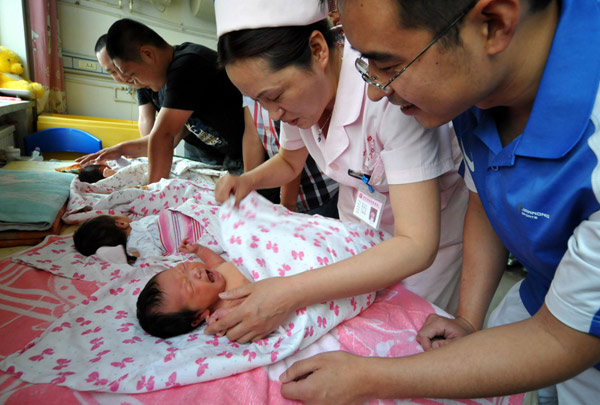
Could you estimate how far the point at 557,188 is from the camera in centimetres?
66

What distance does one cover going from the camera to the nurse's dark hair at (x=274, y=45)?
103cm

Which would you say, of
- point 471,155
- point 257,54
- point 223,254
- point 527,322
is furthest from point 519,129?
point 223,254

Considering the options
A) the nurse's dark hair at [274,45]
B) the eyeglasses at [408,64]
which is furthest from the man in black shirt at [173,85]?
the eyeglasses at [408,64]

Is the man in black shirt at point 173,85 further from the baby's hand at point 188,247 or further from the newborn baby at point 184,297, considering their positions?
the newborn baby at point 184,297

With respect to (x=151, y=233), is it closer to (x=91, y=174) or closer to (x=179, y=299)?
(x=179, y=299)

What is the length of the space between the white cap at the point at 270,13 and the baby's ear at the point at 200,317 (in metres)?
0.99

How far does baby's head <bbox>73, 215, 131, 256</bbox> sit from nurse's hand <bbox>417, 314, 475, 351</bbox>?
1.58 meters

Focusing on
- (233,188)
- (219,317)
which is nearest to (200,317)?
(219,317)

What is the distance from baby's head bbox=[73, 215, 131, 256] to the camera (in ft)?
5.73

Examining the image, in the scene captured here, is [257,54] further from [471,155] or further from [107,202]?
[107,202]

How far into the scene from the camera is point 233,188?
1585mm

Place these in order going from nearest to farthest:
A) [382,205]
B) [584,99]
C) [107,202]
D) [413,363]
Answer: [584,99]
[413,363]
[382,205]
[107,202]

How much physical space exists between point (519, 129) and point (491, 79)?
216mm

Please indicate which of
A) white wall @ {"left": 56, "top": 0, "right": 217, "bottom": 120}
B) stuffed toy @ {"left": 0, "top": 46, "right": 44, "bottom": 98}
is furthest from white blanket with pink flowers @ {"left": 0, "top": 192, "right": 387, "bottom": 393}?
white wall @ {"left": 56, "top": 0, "right": 217, "bottom": 120}
